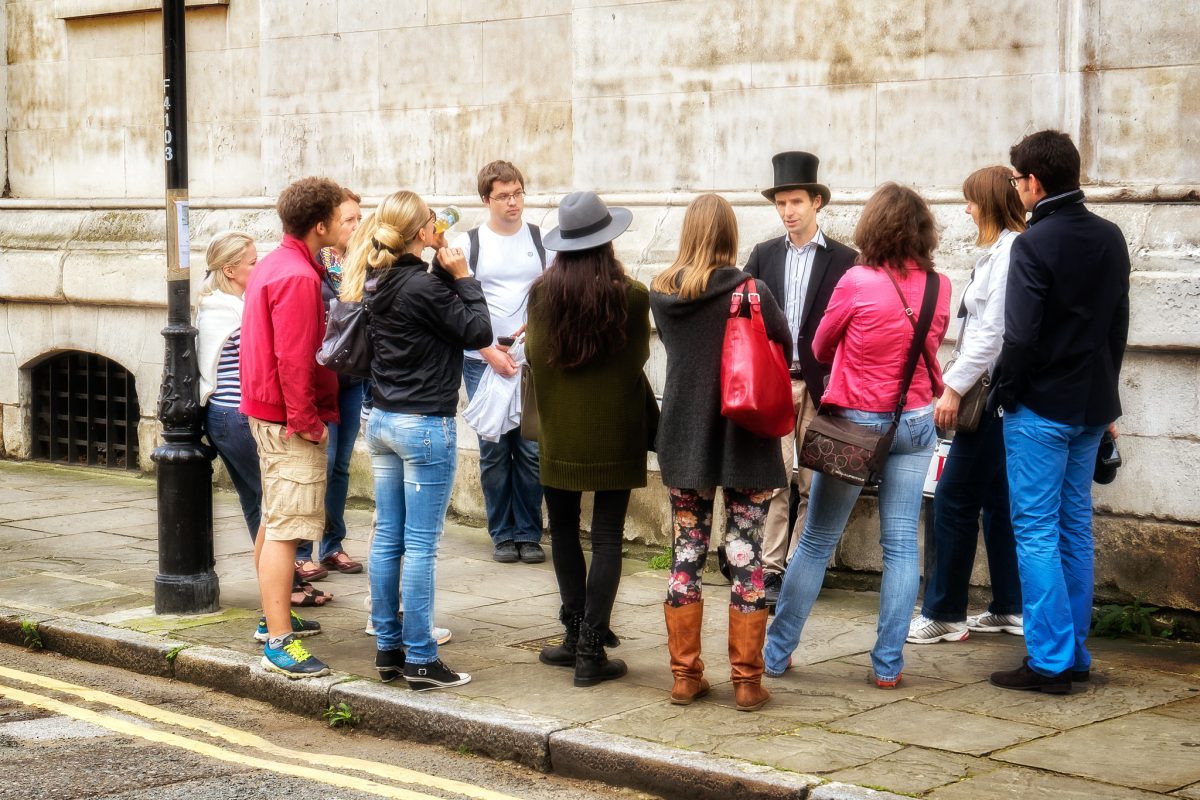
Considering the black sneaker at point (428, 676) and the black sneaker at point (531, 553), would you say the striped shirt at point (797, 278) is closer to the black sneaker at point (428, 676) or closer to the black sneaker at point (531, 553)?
the black sneaker at point (531, 553)

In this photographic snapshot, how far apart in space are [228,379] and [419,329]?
1.60 meters

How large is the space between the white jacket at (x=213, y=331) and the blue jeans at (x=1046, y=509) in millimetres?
3398

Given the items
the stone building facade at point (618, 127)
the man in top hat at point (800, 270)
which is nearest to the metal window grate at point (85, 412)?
the stone building facade at point (618, 127)

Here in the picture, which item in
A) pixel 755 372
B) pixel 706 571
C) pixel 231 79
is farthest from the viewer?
pixel 231 79

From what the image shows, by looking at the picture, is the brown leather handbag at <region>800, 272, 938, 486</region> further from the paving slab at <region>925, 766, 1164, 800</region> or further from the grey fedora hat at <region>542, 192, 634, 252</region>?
the paving slab at <region>925, 766, 1164, 800</region>

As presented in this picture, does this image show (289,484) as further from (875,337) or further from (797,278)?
(797,278)

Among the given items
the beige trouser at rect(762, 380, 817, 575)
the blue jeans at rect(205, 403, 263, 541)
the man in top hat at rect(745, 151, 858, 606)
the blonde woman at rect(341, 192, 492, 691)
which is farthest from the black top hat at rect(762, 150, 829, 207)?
the blue jeans at rect(205, 403, 263, 541)

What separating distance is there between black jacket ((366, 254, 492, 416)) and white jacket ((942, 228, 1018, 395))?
1892 millimetres

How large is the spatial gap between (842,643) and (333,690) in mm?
2120

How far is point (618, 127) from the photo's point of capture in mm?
8992

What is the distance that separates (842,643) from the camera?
22.1ft

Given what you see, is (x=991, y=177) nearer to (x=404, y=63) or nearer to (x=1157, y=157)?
(x=1157, y=157)

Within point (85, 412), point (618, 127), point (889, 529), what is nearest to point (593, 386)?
point (889, 529)

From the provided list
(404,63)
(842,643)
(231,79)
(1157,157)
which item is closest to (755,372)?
(842,643)
